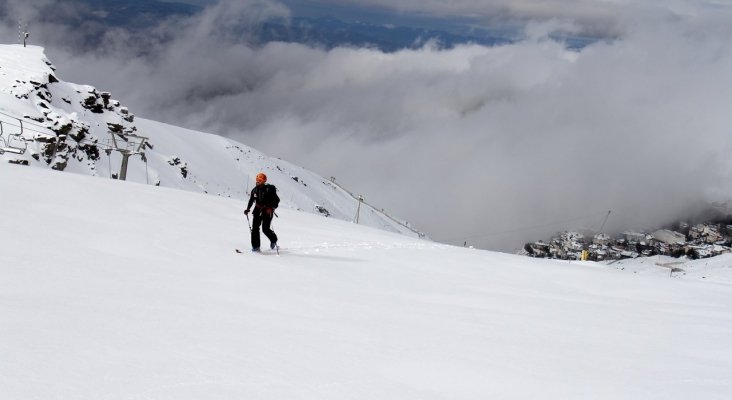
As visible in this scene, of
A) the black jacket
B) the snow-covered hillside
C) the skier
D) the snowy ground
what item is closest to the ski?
the skier

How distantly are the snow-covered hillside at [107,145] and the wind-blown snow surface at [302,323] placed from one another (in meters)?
20.0

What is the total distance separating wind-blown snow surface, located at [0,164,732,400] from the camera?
17.4ft

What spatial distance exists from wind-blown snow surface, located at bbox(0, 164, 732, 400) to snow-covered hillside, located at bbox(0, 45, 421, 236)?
20035 mm

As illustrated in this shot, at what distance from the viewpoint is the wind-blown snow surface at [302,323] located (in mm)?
5309

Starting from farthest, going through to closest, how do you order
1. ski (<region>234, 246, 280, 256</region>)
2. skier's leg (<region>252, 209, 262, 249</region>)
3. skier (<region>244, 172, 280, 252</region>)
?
skier (<region>244, 172, 280, 252</region>)
skier's leg (<region>252, 209, 262, 249</region>)
ski (<region>234, 246, 280, 256</region>)

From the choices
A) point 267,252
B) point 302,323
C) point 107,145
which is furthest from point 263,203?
point 107,145

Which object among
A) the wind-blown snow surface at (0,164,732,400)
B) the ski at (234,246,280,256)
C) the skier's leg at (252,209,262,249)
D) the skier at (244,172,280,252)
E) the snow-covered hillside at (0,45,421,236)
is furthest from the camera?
the snow-covered hillside at (0,45,421,236)

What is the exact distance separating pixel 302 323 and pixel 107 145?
207ft

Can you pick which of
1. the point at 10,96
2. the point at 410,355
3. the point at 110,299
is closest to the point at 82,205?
the point at 110,299

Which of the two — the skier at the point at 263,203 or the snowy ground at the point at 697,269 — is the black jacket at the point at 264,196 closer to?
the skier at the point at 263,203

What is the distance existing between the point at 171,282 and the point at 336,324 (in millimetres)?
2856

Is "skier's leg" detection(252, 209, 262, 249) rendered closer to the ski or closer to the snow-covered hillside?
the ski

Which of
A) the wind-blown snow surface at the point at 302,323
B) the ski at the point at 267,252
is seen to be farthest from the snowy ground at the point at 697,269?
the ski at the point at 267,252

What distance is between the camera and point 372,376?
5809 mm
